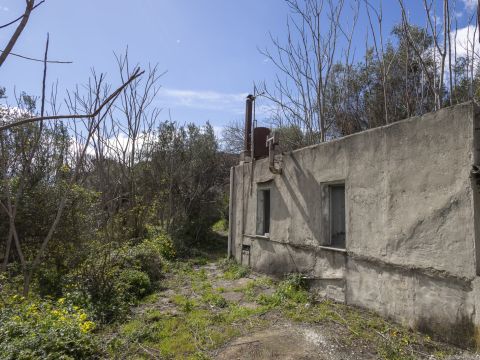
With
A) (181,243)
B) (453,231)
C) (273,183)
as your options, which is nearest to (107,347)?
(453,231)

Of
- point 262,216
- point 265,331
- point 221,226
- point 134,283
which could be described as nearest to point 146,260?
point 134,283

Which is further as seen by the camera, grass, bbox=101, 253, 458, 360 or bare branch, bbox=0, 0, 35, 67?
grass, bbox=101, 253, 458, 360

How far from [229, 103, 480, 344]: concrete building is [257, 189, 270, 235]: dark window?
1450 millimetres

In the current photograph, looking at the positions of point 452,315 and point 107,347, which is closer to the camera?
point 452,315

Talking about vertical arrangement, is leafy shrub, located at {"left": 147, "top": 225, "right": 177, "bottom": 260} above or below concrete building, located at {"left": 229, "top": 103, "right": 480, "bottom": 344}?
below

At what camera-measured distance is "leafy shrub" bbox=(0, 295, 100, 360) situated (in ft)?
11.4

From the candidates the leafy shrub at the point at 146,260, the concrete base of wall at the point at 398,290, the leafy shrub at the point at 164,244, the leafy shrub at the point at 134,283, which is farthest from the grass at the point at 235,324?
the leafy shrub at the point at 164,244

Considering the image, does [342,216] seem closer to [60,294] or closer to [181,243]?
[60,294]

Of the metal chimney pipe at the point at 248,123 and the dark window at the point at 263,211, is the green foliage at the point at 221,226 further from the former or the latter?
the dark window at the point at 263,211

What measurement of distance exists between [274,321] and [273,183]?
12.3 feet

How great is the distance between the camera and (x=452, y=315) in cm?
396

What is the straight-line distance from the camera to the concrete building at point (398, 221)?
12.8 feet

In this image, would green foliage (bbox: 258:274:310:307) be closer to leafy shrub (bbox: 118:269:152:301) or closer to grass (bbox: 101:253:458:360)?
grass (bbox: 101:253:458:360)

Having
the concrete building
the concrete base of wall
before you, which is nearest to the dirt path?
the concrete base of wall
